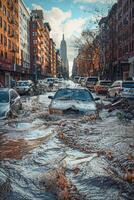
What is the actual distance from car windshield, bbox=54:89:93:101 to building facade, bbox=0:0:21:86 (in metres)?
42.2

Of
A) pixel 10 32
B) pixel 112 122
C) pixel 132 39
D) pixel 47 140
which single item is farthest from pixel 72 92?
pixel 10 32

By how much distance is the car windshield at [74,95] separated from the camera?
596 inches

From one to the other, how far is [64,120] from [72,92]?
2.57 meters

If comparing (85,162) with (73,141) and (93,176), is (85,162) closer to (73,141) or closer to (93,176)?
(93,176)

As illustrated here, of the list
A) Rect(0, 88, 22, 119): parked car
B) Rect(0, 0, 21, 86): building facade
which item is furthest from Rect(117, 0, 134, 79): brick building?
Rect(0, 88, 22, 119): parked car

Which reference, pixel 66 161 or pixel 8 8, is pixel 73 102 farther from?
pixel 8 8

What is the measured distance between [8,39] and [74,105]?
2214 inches

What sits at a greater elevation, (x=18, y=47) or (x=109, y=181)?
(x=18, y=47)

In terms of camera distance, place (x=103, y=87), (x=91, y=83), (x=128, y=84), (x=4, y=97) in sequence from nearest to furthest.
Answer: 1. (x=4, y=97)
2. (x=128, y=84)
3. (x=103, y=87)
4. (x=91, y=83)

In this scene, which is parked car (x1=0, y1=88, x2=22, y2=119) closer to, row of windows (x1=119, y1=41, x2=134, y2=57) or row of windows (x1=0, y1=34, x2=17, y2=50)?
row of windows (x1=119, y1=41, x2=134, y2=57)

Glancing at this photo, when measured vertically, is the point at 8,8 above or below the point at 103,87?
above

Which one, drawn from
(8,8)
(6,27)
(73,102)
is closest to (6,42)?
(6,27)

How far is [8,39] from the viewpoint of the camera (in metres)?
68.1

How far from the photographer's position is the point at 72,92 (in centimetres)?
1564
